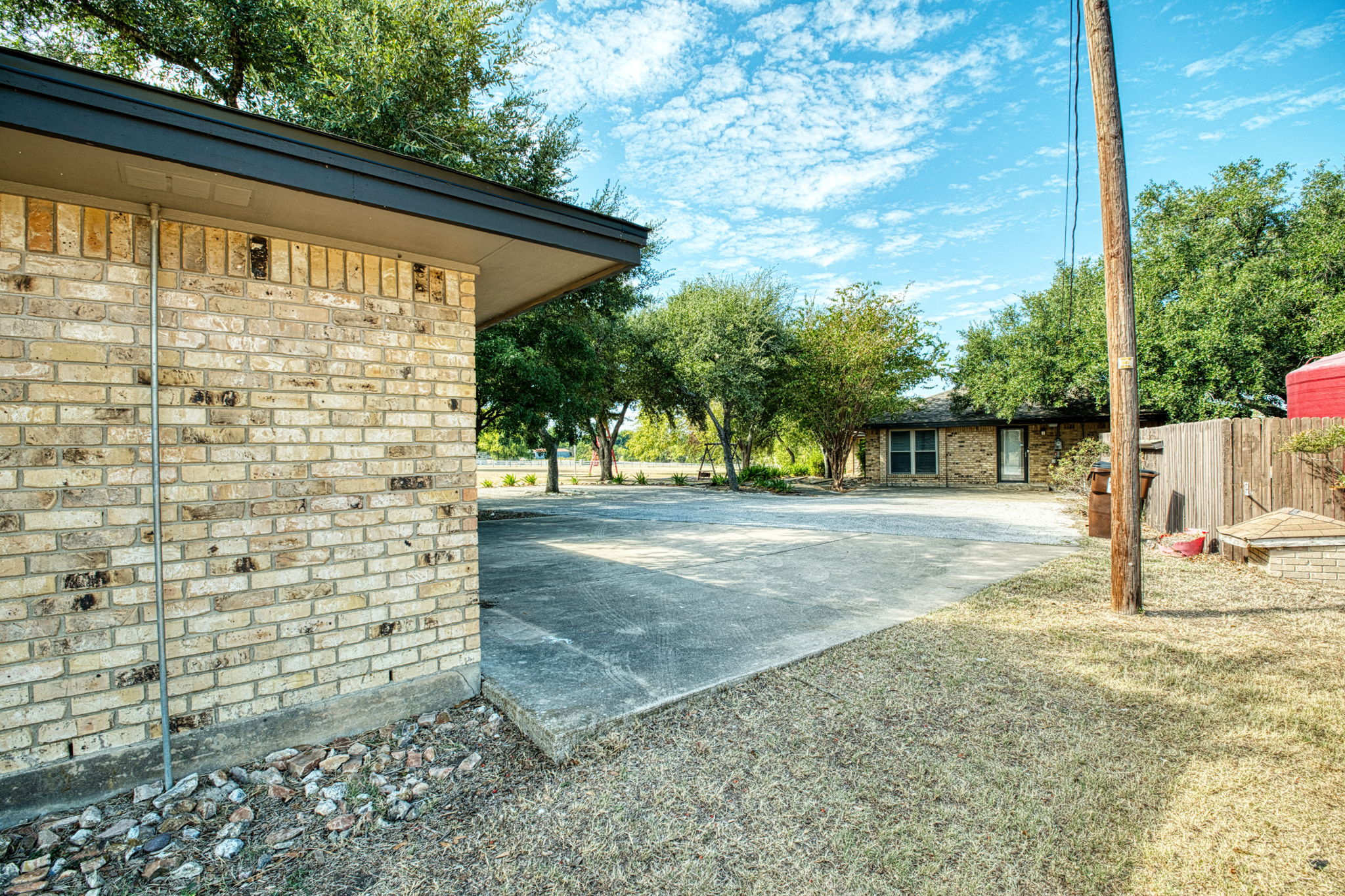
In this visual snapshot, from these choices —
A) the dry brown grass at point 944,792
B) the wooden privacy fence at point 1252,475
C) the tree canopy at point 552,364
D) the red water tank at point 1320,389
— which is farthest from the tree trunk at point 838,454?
the dry brown grass at point 944,792

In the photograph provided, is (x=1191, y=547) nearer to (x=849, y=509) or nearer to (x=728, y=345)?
(x=849, y=509)

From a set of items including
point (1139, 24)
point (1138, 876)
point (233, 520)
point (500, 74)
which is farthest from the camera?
point (500, 74)

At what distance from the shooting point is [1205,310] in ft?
48.0

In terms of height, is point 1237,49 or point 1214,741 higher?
point 1237,49

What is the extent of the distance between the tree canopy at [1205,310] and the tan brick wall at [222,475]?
14.2m

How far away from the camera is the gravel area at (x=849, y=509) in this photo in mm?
9523

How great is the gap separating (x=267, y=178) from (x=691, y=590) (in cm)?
439

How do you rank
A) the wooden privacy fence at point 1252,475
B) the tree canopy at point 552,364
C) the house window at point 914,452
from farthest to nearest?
the house window at point 914,452 < the tree canopy at point 552,364 < the wooden privacy fence at point 1252,475

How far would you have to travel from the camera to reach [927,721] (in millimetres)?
2898

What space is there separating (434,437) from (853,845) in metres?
2.61

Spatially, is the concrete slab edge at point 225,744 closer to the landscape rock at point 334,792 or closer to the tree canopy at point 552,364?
the landscape rock at point 334,792

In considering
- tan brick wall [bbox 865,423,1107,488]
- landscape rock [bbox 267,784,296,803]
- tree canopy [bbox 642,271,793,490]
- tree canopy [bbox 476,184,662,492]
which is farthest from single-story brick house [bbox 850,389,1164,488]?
landscape rock [bbox 267,784,296,803]

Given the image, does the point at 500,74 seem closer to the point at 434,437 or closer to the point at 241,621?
the point at 434,437

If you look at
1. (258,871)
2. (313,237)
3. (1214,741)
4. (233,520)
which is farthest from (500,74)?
(1214,741)
